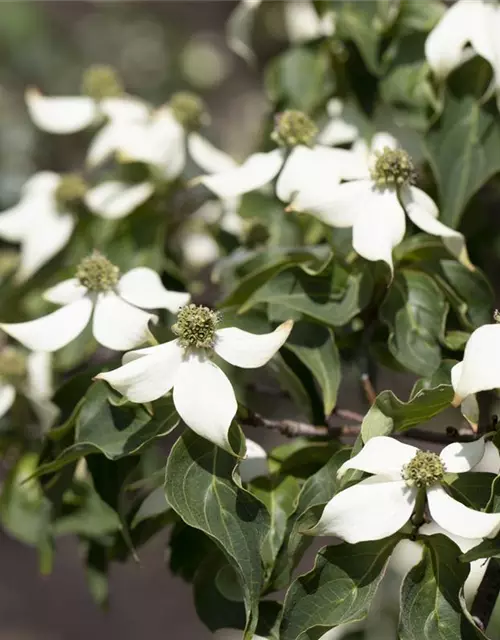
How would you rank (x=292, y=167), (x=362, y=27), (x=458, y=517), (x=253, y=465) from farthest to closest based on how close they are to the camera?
(x=362, y=27)
(x=292, y=167)
(x=253, y=465)
(x=458, y=517)

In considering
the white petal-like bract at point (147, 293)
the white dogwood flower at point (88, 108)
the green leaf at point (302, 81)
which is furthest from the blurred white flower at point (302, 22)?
the white petal-like bract at point (147, 293)

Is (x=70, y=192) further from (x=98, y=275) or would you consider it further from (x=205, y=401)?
(x=205, y=401)

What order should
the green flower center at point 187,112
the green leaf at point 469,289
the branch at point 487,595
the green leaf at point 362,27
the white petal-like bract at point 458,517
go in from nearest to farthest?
the white petal-like bract at point 458,517 < the branch at point 487,595 < the green leaf at point 469,289 < the green leaf at point 362,27 < the green flower center at point 187,112

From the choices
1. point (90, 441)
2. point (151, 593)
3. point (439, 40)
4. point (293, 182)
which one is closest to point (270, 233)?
point (293, 182)

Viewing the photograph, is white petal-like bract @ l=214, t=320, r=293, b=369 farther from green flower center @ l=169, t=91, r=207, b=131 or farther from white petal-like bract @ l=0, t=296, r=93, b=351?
green flower center @ l=169, t=91, r=207, b=131

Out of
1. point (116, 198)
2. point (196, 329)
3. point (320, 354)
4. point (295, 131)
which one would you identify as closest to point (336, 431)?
point (320, 354)

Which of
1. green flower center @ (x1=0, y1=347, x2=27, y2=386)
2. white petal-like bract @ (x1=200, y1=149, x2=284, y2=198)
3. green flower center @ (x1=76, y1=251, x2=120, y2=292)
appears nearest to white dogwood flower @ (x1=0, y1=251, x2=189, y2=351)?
green flower center @ (x1=76, y1=251, x2=120, y2=292)

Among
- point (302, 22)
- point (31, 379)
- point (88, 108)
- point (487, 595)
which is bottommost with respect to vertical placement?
point (31, 379)

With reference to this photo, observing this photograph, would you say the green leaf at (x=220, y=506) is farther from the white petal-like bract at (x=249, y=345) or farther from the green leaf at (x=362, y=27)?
the green leaf at (x=362, y=27)
